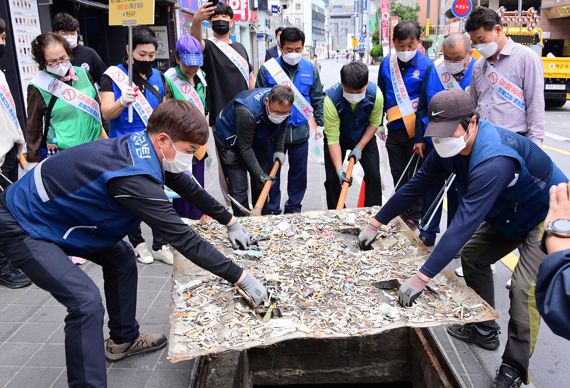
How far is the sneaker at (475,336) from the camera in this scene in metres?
3.02

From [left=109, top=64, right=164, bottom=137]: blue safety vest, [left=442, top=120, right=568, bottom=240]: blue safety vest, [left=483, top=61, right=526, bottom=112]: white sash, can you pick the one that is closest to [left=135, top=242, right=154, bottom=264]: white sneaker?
[left=109, top=64, right=164, bottom=137]: blue safety vest

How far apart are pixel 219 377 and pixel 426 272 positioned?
3.56ft

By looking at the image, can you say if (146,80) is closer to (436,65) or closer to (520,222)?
(436,65)

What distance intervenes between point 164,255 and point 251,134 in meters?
1.30

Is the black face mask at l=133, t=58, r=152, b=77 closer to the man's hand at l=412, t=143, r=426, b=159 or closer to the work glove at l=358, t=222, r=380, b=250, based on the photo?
the work glove at l=358, t=222, r=380, b=250

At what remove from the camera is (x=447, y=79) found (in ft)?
13.8

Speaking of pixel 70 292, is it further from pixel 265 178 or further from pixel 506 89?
pixel 506 89

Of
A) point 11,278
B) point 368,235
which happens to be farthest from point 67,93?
point 368,235

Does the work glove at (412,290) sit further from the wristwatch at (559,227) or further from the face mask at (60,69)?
the face mask at (60,69)

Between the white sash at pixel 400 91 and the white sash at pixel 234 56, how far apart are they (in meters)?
1.40

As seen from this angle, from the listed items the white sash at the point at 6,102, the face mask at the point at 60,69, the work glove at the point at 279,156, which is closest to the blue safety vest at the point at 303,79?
the work glove at the point at 279,156

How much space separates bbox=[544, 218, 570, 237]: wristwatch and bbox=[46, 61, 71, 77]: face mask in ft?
11.0

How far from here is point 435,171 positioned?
9.21ft

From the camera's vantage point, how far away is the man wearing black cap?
229 centimetres
